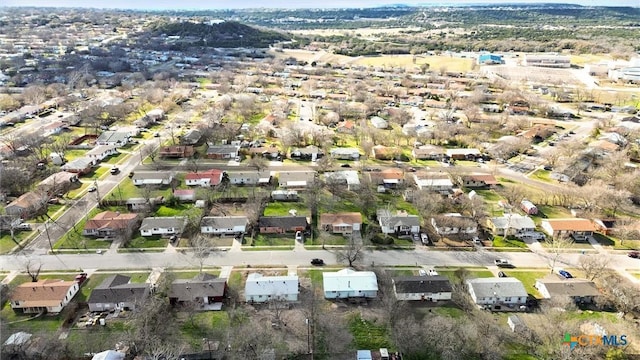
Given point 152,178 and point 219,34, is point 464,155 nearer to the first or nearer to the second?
point 152,178

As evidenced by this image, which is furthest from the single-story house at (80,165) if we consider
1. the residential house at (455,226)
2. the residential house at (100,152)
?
the residential house at (455,226)

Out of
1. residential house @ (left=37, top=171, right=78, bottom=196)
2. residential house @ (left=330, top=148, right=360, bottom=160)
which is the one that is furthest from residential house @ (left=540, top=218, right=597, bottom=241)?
residential house @ (left=37, top=171, right=78, bottom=196)

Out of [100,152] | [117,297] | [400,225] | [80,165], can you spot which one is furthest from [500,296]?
[100,152]

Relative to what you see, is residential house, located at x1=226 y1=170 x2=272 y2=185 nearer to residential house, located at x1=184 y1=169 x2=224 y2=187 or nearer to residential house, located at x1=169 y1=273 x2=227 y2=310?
residential house, located at x1=184 y1=169 x2=224 y2=187

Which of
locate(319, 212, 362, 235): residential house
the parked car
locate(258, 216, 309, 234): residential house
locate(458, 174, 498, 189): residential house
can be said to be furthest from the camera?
locate(458, 174, 498, 189): residential house

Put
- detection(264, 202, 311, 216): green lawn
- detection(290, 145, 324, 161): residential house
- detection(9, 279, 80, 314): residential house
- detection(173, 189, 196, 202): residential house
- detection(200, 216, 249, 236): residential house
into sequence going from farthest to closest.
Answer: detection(290, 145, 324, 161): residential house → detection(173, 189, 196, 202): residential house → detection(264, 202, 311, 216): green lawn → detection(200, 216, 249, 236): residential house → detection(9, 279, 80, 314): residential house

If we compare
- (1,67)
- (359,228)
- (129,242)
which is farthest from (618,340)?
(1,67)

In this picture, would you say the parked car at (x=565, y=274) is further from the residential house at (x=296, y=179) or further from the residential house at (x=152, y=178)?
the residential house at (x=152, y=178)
